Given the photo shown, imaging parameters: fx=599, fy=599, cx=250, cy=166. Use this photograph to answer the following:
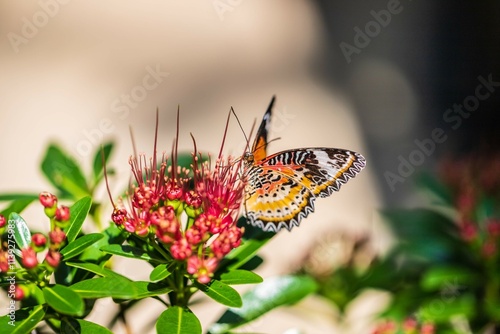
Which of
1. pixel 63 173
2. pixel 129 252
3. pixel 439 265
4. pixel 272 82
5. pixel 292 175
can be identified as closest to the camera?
pixel 129 252

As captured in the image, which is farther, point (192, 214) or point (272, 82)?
point (272, 82)

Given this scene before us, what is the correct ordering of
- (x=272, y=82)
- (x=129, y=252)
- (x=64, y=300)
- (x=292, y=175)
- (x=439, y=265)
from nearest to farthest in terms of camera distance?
(x=64, y=300)
(x=129, y=252)
(x=292, y=175)
(x=439, y=265)
(x=272, y=82)

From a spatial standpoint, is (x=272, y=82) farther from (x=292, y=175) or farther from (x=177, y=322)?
(x=177, y=322)

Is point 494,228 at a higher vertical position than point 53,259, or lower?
lower

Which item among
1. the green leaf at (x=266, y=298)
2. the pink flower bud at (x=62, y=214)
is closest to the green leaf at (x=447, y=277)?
the green leaf at (x=266, y=298)

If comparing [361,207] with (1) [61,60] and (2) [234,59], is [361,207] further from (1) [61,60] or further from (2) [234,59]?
(1) [61,60]

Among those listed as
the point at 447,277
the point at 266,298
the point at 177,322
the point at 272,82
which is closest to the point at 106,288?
the point at 177,322

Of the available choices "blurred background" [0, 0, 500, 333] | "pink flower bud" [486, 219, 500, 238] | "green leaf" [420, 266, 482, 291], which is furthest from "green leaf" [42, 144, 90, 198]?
"blurred background" [0, 0, 500, 333]
